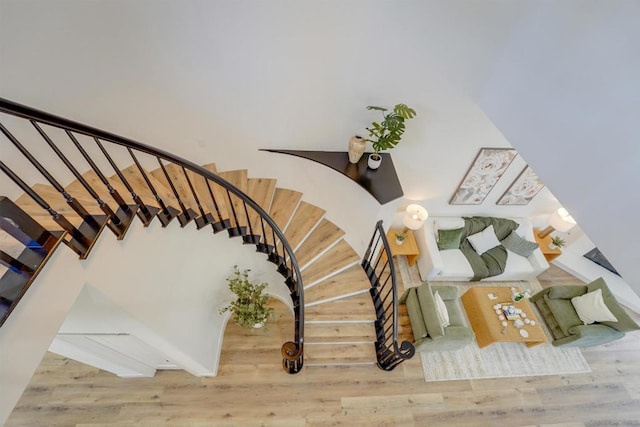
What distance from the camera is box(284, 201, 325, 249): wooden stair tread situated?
149 inches

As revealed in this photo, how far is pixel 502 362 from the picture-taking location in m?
4.11

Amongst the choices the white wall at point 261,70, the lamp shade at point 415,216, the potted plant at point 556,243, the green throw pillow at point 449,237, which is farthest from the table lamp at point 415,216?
the potted plant at point 556,243

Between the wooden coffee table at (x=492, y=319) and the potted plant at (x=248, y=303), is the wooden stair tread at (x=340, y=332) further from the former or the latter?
the wooden coffee table at (x=492, y=319)

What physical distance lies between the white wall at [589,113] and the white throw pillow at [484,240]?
118 inches

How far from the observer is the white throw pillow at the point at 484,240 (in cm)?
496

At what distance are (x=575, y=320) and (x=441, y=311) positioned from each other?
233cm

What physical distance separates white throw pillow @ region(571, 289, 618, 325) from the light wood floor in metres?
0.87

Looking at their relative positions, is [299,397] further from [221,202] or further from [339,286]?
[221,202]

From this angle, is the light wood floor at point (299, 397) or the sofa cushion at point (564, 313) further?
the sofa cushion at point (564, 313)

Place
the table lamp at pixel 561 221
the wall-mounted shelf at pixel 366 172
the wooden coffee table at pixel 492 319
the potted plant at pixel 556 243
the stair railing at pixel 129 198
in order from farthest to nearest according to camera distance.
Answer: the potted plant at pixel 556 243
the table lamp at pixel 561 221
the wooden coffee table at pixel 492 319
the wall-mounted shelf at pixel 366 172
the stair railing at pixel 129 198

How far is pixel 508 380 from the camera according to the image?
12.9 ft

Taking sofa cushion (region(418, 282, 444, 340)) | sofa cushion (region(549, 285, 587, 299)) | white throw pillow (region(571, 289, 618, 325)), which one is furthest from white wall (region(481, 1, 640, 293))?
sofa cushion (region(549, 285, 587, 299))

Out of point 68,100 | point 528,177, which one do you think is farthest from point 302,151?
point 528,177

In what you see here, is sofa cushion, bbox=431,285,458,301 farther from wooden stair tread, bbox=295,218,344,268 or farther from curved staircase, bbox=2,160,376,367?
wooden stair tread, bbox=295,218,344,268
